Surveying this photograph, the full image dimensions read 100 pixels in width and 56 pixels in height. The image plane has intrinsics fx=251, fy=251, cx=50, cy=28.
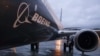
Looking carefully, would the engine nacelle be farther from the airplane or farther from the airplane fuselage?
the airplane fuselage

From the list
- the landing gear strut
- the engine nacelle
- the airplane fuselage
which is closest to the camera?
the airplane fuselage

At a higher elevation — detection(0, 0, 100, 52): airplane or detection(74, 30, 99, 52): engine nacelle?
detection(0, 0, 100, 52): airplane

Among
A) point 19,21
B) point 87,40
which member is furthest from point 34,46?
point 19,21

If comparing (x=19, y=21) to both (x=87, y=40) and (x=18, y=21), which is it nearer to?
(x=18, y=21)

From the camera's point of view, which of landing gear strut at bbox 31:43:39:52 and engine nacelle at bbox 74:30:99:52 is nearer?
engine nacelle at bbox 74:30:99:52

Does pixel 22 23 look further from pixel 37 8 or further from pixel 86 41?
pixel 86 41

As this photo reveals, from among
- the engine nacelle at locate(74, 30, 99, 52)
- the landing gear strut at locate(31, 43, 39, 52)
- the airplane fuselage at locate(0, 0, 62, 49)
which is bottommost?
the landing gear strut at locate(31, 43, 39, 52)

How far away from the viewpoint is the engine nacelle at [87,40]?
30.5ft

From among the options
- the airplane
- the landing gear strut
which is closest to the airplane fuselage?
the airplane

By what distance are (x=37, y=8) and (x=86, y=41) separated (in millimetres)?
4336

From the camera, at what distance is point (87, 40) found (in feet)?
31.6

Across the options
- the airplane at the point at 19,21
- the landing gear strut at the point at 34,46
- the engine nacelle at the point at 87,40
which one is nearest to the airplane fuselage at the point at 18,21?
the airplane at the point at 19,21

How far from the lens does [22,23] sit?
4812 millimetres

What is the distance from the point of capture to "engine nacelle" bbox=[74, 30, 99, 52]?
9.29m
